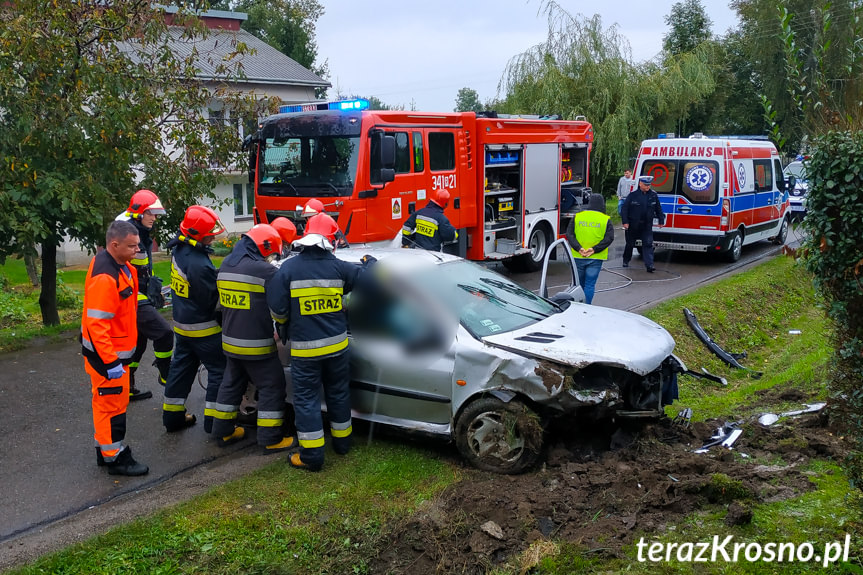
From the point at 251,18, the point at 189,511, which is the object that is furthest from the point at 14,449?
the point at 251,18

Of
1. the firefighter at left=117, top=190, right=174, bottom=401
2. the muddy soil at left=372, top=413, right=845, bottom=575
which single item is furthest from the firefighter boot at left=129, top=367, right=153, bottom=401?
the muddy soil at left=372, top=413, right=845, bottom=575

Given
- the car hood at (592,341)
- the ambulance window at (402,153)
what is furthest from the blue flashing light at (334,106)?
the car hood at (592,341)

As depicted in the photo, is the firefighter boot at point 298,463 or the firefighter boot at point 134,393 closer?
the firefighter boot at point 298,463

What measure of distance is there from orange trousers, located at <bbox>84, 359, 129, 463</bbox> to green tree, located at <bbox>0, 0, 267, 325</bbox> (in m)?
3.73

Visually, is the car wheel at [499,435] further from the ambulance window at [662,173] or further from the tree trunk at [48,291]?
the ambulance window at [662,173]

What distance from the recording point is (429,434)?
17.7 feet

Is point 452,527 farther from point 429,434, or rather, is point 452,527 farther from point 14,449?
→ point 14,449

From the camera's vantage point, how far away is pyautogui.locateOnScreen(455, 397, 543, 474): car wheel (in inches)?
197

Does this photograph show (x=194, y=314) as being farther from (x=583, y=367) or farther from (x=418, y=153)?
(x=418, y=153)

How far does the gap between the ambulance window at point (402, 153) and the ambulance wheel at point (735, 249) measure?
747 centimetres

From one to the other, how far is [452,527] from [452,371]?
1.18m

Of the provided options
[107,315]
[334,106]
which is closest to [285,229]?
[107,315]

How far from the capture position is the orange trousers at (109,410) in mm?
5074

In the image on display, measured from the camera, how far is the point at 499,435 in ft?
16.8
